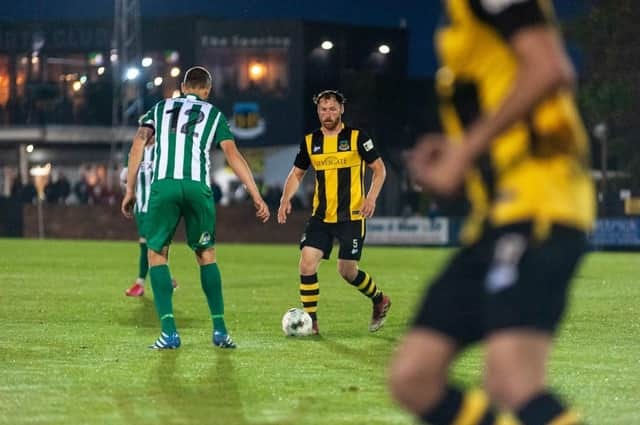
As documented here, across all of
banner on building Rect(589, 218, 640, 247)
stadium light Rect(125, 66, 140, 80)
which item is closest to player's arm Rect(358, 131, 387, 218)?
banner on building Rect(589, 218, 640, 247)

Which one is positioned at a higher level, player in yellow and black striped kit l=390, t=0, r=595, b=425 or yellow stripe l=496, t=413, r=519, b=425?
player in yellow and black striped kit l=390, t=0, r=595, b=425

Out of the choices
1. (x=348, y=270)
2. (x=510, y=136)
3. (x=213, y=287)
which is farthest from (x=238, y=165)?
(x=510, y=136)

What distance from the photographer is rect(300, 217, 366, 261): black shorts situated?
12297mm

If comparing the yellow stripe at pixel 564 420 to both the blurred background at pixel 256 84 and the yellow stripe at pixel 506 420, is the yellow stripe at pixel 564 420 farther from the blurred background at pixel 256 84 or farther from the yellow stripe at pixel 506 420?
the blurred background at pixel 256 84

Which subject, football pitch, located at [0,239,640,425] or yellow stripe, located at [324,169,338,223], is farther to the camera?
yellow stripe, located at [324,169,338,223]

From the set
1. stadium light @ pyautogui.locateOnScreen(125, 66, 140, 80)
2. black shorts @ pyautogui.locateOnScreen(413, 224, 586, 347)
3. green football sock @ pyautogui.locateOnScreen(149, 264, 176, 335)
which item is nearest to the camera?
black shorts @ pyautogui.locateOnScreen(413, 224, 586, 347)

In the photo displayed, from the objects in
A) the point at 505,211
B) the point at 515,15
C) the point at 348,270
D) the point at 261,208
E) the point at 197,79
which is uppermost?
the point at 197,79

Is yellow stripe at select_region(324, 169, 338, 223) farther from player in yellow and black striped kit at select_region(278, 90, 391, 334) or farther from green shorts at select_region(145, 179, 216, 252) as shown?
green shorts at select_region(145, 179, 216, 252)

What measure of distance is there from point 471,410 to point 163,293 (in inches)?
251

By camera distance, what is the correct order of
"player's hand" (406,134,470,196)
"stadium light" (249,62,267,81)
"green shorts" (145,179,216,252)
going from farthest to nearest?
"stadium light" (249,62,267,81) → "green shorts" (145,179,216,252) → "player's hand" (406,134,470,196)

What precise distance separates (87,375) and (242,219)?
32.3 metres

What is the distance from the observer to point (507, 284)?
4.22 meters

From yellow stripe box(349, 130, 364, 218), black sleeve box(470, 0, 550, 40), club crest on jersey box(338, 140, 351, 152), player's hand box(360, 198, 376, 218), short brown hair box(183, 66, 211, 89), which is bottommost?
player's hand box(360, 198, 376, 218)

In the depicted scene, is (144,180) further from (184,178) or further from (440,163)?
(440,163)
